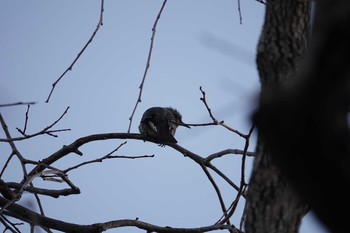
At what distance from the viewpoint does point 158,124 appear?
8.76 meters

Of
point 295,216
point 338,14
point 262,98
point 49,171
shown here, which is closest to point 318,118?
point 262,98

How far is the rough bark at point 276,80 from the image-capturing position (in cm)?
202

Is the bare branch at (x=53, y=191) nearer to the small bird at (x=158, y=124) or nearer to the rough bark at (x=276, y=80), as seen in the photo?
the rough bark at (x=276, y=80)

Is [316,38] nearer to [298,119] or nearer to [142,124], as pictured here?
[298,119]

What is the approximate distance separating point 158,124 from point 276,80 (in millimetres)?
6712

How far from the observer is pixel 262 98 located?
1.32 meters

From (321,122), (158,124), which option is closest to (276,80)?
(321,122)

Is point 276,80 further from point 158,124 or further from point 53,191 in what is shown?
point 158,124

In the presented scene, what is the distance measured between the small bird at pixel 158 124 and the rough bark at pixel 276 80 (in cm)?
558

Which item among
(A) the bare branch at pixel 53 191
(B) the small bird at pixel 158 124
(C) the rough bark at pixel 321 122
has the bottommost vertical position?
(C) the rough bark at pixel 321 122

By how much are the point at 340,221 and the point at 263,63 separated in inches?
39.8

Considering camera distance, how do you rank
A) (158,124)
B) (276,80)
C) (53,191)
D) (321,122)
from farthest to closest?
(158,124) → (53,191) → (276,80) → (321,122)

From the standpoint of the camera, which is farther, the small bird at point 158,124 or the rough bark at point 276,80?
the small bird at point 158,124

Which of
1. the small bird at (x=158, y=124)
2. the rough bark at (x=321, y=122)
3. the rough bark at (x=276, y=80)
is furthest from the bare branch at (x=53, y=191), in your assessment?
the small bird at (x=158, y=124)
